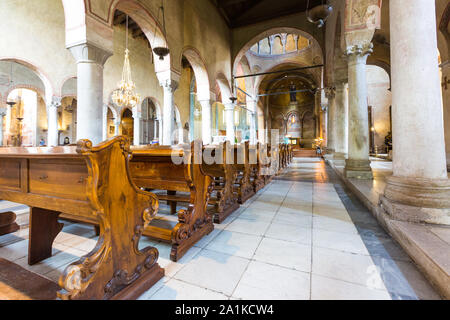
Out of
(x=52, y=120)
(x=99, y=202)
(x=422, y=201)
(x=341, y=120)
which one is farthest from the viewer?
(x=52, y=120)

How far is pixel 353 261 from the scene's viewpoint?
157 cm

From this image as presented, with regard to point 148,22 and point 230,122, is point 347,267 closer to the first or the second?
point 148,22

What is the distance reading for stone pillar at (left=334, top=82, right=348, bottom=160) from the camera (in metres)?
6.86

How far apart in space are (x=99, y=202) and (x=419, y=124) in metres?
2.65

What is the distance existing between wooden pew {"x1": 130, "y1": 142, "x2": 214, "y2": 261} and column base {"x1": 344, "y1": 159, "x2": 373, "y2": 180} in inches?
135

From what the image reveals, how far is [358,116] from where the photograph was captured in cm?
424

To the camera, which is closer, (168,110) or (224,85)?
(168,110)

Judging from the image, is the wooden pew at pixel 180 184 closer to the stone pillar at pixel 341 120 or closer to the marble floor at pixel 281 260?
the marble floor at pixel 281 260

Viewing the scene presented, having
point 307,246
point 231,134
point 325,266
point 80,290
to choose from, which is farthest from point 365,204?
point 231,134

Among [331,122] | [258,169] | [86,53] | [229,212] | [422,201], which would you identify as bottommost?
[229,212]

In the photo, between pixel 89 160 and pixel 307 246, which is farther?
pixel 307 246

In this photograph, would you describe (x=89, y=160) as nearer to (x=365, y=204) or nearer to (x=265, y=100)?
(x=365, y=204)

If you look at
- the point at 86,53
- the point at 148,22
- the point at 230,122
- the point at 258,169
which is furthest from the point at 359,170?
the point at 230,122

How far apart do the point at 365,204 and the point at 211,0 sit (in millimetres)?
10595
